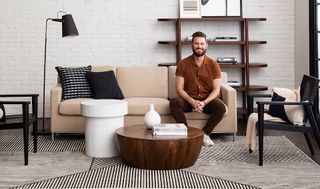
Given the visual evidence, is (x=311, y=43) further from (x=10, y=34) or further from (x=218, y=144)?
(x=10, y=34)

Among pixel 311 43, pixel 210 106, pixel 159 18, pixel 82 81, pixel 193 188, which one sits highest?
pixel 159 18

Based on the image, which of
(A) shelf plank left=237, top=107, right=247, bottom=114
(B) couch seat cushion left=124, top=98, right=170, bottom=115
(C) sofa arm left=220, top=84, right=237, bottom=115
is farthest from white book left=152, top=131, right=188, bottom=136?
(A) shelf plank left=237, top=107, right=247, bottom=114

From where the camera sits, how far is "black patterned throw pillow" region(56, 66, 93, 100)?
4859mm

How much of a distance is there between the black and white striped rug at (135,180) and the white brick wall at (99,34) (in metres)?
3.01

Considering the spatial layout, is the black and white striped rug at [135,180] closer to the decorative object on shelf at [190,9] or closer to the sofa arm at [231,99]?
the sofa arm at [231,99]

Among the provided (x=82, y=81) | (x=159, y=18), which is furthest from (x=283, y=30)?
(x=82, y=81)

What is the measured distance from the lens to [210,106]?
4.47 metres

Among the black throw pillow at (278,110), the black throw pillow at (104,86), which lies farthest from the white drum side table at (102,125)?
the black throw pillow at (278,110)

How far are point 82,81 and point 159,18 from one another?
5.91 ft

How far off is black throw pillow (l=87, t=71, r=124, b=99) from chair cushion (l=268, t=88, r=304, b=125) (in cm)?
185

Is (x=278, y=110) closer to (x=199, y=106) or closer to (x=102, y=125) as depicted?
(x=199, y=106)

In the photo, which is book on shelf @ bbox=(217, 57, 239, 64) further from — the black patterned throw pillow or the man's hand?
the black patterned throw pillow

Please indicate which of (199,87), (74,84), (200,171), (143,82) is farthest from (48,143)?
(200,171)

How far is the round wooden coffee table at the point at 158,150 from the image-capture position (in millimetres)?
3338
